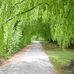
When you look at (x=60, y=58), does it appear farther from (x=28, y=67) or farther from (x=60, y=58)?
(x=28, y=67)

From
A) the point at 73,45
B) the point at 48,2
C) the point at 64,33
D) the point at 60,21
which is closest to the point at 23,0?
the point at 48,2

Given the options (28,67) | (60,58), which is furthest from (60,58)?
(28,67)

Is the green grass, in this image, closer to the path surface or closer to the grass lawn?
the grass lawn

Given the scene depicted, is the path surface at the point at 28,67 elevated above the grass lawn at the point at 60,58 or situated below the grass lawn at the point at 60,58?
above

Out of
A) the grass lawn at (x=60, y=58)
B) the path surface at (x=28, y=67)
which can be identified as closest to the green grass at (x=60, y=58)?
the grass lawn at (x=60, y=58)

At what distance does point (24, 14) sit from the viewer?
11758 mm

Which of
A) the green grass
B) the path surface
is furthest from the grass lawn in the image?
the path surface

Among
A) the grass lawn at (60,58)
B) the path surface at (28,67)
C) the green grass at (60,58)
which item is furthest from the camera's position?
the green grass at (60,58)

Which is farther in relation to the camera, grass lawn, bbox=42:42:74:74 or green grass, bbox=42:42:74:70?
green grass, bbox=42:42:74:70

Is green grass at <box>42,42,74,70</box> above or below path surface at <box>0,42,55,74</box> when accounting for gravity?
below

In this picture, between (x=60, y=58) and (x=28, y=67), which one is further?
(x=60, y=58)

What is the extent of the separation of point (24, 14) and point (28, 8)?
1.17 ft

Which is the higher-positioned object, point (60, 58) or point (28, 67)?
point (28, 67)

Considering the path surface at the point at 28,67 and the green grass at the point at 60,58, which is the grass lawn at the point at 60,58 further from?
the path surface at the point at 28,67
